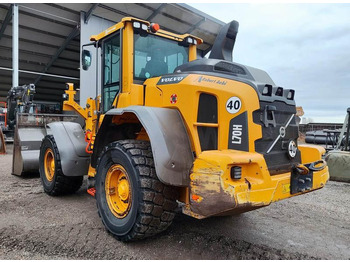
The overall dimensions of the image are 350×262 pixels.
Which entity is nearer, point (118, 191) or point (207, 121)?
point (207, 121)

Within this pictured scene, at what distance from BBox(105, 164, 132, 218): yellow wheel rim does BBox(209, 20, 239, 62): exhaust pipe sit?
5.96 ft

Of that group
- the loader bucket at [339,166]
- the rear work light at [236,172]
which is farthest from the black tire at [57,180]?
the loader bucket at [339,166]

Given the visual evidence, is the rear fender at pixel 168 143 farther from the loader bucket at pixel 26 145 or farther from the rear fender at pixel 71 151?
the loader bucket at pixel 26 145

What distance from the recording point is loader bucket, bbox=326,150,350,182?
6816 mm

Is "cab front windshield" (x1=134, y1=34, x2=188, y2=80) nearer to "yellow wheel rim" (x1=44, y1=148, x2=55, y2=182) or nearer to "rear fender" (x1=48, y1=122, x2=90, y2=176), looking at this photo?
"rear fender" (x1=48, y1=122, x2=90, y2=176)

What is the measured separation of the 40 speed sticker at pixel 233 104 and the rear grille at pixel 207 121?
0.43 feet

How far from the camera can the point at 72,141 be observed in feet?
15.2

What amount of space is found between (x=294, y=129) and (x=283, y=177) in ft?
2.39

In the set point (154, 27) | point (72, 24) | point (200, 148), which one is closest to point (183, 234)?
point (200, 148)

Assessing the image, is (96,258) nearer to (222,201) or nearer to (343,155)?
(222,201)

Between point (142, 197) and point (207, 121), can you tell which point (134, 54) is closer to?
point (207, 121)

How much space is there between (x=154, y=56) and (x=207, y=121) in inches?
58.3

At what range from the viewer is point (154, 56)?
158 inches

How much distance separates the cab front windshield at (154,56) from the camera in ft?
12.6
